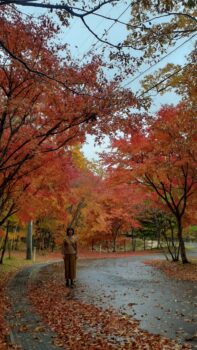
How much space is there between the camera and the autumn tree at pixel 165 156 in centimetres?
1653

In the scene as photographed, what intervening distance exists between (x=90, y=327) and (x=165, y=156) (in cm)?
1308

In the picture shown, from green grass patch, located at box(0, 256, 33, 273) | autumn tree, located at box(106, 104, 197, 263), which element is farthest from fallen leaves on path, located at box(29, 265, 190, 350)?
green grass patch, located at box(0, 256, 33, 273)

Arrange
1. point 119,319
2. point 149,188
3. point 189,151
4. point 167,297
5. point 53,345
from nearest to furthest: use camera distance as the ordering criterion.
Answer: point 53,345, point 119,319, point 167,297, point 189,151, point 149,188

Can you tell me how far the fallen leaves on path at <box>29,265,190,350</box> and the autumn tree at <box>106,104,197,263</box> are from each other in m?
7.89

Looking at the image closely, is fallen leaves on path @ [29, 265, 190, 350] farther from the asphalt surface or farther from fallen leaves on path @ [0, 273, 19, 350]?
fallen leaves on path @ [0, 273, 19, 350]

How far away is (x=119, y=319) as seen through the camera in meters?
8.27

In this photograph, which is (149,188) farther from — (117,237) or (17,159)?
(117,237)

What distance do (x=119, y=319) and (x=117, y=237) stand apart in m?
39.2

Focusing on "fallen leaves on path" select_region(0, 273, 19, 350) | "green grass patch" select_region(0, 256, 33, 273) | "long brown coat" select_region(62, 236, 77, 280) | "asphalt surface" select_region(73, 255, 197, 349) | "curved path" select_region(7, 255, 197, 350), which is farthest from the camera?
"green grass patch" select_region(0, 256, 33, 273)

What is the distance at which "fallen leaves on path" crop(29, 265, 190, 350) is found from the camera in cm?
640

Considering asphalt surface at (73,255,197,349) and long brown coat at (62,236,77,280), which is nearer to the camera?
asphalt surface at (73,255,197,349)

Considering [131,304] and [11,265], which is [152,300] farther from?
[11,265]

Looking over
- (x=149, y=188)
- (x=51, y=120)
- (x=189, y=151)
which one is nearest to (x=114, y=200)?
(x=149, y=188)

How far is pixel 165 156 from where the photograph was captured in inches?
776
